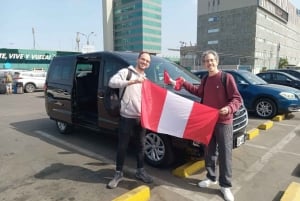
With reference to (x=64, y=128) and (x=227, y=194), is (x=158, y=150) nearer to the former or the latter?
(x=227, y=194)

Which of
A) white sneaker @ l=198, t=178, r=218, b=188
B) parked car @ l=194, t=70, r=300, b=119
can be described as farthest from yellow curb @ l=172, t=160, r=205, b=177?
parked car @ l=194, t=70, r=300, b=119

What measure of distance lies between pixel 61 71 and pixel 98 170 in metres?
3.05

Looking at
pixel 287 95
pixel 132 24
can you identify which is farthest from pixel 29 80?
pixel 132 24

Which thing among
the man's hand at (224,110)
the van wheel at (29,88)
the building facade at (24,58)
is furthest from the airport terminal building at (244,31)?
the man's hand at (224,110)

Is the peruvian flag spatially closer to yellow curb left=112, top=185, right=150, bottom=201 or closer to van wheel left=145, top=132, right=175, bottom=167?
van wheel left=145, top=132, right=175, bottom=167

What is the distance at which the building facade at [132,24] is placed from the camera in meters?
96.2

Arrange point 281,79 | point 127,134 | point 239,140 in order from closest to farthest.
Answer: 1. point 127,134
2. point 239,140
3. point 281,79

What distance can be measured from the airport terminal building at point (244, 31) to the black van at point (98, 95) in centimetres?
6838

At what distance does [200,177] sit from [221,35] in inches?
3413

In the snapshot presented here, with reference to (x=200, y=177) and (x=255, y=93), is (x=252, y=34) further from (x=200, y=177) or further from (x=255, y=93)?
(x=200, y=177)

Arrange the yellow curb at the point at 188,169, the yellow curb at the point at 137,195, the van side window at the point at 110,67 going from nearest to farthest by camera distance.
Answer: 1. the yellow curb at the point at 137,195
2. the yellow curb at the point at 188,169
3. the van side window at the point at 110,67

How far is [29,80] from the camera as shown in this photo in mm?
20328

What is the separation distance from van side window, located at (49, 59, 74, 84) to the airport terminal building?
6824 cm

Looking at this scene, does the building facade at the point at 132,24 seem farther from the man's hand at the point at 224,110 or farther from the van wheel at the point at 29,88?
the man's hand at the point at 224,110
